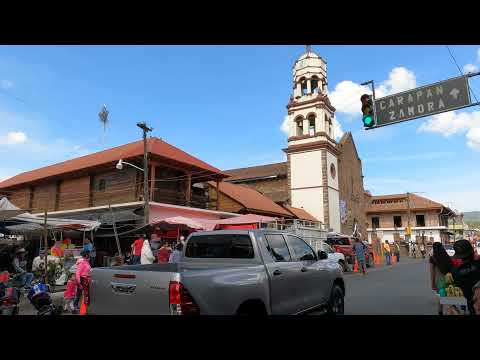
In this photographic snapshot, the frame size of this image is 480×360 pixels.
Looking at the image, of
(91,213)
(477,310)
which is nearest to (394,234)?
(91,213)

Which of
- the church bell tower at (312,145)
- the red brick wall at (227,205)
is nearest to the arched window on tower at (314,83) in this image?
the church bell tower at (312,145)

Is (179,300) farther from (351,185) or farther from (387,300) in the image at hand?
(351,185)

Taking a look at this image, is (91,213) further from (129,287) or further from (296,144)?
(296,144)

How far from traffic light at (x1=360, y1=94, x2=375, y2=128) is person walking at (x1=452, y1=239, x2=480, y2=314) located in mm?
6959

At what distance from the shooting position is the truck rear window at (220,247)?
250 inches

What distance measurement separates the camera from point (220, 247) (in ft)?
22.0

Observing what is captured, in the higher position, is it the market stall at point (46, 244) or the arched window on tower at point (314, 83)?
the arched window on tower at point (314, 83)

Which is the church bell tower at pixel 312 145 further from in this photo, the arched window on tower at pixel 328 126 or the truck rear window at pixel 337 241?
the truck rear window at pixel 337 241

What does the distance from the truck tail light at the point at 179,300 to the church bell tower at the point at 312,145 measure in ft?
119

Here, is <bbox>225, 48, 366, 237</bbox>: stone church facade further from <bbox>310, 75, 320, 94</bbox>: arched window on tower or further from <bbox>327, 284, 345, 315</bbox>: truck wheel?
<bbox>327, 284, 345, 315</bbox>: truck wheel

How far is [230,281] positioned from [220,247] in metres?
1.84

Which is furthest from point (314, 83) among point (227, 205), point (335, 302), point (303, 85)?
point (335, 302)

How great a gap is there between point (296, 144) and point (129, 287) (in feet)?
127

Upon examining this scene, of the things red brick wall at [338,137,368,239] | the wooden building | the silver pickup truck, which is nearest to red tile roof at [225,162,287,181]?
red brick wall at [338,137,368,239]
